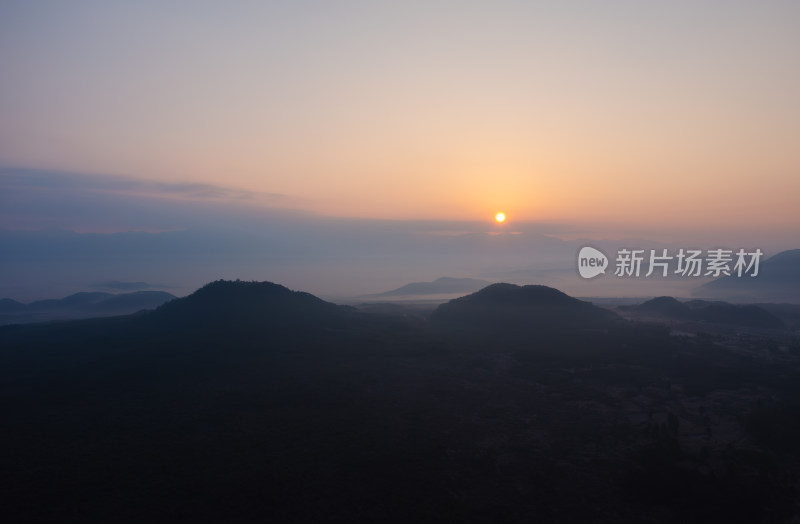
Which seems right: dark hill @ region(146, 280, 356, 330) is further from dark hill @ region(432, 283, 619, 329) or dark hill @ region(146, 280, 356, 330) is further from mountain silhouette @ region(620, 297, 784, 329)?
mountain silhouette @ region(620, 297, 784, 329)

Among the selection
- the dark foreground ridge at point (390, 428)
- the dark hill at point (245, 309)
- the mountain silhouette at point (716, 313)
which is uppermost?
the dark hill at point (245, 309)

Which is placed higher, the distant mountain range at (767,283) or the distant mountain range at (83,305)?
the distant mountain range at (767,283)


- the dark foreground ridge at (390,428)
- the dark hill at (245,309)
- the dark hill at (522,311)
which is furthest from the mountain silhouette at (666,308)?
the dark hill at (245,309)

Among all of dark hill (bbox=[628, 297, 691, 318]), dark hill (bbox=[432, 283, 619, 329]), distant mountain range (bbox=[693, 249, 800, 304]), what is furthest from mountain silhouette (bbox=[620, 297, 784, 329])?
distant mountain range (bbox=[693, 249, 800, 304])

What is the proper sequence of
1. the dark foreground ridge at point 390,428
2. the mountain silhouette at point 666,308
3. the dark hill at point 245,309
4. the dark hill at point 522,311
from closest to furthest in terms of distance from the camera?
the dark foreground ridge at point 390,428, the dark hill at point 245,309, the dark hill at point 522,311, the mountain silhouette at point 666,308

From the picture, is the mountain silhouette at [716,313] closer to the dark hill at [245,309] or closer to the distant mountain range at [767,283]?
the dark hill at [245,309]

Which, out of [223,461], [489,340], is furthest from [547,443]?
[489,340]

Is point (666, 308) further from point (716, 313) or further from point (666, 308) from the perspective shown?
point (716, 313)
